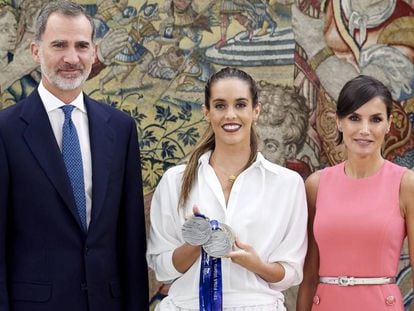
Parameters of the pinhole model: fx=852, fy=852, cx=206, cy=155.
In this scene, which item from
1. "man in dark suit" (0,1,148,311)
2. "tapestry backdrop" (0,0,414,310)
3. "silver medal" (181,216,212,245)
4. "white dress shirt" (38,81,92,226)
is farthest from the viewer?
"tapestry backdrop" (0,0,414,310)

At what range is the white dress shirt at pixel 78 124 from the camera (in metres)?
3.63

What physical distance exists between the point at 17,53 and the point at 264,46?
153 cm

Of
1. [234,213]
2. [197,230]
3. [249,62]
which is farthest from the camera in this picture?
[249,62]

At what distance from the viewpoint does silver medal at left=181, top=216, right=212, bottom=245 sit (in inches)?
134

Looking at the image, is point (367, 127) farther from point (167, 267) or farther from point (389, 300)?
point (167, 267)

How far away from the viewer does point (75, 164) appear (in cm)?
360

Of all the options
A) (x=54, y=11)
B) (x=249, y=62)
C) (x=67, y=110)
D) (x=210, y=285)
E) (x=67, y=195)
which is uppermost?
(x=54, y=11)

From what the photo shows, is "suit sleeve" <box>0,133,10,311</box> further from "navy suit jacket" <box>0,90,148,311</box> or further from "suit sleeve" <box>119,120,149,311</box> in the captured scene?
"suit sleeve" <box>119,120,149,311</box>

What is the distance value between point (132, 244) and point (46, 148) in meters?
0.58

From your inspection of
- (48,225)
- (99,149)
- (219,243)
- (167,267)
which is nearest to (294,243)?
(219,243)

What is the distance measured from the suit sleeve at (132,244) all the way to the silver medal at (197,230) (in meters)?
0.42

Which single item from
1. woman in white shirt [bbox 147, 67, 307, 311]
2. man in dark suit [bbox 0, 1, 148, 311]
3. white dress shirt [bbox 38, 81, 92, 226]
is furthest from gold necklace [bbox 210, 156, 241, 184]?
white dress shirt [bbox 38, 81, 92, 226]

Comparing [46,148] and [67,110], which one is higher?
[67,110]

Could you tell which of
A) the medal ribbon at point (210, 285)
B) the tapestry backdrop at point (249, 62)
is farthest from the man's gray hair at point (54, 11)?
the tapestry backdrop at point (249, 62)
